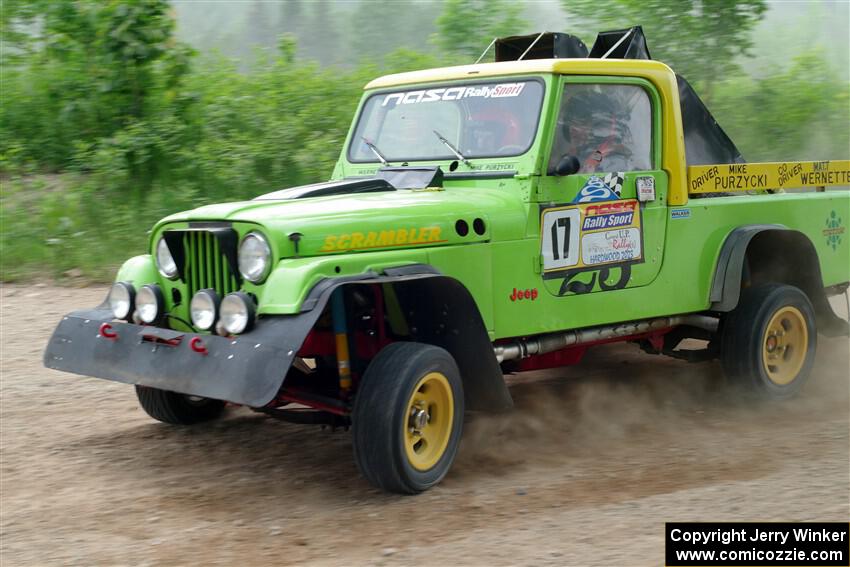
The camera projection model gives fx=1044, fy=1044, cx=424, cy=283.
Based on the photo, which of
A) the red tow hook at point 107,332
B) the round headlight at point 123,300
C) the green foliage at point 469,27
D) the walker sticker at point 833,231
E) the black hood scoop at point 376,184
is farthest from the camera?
the green foliage at point 469,27

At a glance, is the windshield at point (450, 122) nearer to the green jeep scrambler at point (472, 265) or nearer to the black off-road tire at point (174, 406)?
the green jeep scrambler at point (472, 265)

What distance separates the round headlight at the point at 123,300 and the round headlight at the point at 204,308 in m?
0.50

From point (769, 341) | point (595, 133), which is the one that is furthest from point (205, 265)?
point (769, 341)

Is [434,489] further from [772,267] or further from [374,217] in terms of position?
[772,267]

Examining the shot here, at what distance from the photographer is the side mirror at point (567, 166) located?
556 centimetres

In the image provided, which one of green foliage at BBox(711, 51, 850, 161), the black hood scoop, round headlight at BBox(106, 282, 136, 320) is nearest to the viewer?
round headlight at BBox(106, 282, 136, 320)

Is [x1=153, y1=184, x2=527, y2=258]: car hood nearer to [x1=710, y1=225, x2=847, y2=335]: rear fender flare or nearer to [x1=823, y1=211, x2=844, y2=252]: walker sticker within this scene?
[x1=710, y1=225, x2=847, y2=335]: rear fender flare

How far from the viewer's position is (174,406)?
593 cm

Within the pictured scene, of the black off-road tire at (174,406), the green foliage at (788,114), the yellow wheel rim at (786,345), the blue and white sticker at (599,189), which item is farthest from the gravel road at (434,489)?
the green foliage at (788,114)

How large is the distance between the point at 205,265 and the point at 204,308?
1.01 feet

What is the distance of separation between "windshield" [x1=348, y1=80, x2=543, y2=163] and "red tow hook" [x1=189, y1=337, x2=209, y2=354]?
6.51ft

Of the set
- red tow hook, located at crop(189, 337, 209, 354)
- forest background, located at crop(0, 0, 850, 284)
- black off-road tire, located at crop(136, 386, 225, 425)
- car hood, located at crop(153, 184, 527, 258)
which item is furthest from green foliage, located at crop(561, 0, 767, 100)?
red tow hook, located at crop(189, 337, 209, 354)

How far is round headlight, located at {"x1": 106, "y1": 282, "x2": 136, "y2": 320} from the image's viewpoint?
5.15 m

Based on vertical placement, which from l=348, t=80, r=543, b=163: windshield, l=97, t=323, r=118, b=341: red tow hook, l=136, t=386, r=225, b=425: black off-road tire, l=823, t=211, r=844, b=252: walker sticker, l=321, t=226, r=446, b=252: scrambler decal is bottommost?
l=136, t=386, r=225, b=425: black off-road tire
